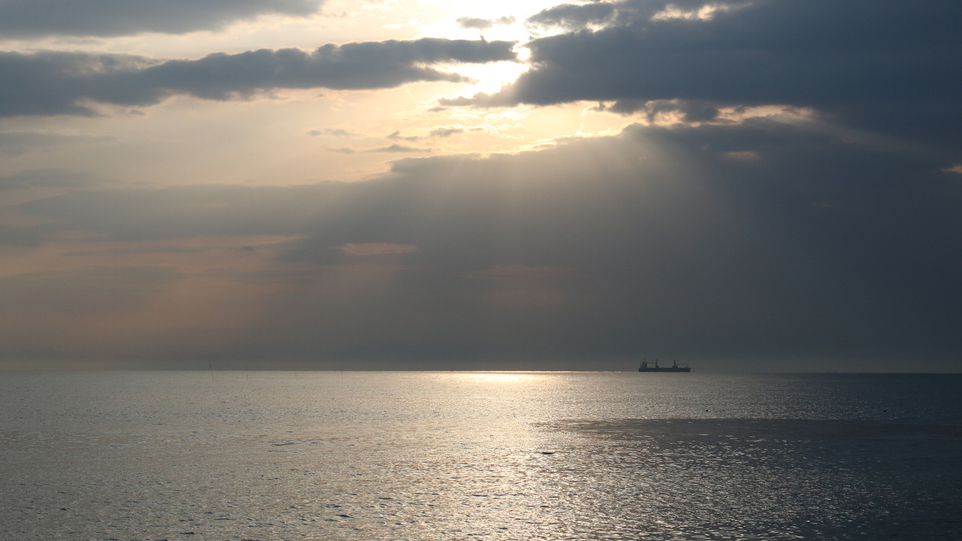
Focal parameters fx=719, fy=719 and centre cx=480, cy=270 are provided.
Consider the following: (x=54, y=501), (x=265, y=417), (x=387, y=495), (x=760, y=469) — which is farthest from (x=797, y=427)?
(x=54, y=501)

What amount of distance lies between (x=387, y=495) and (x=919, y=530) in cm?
2875

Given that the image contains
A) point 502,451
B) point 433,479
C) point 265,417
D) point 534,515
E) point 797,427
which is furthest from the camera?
point 265,417

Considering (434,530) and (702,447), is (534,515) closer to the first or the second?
(434,530)

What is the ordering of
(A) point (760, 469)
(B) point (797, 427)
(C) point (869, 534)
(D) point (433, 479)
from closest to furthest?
(C) point (869, 534), (D) point (433, 479), (A) point (760, 469), (B) point (797, 427)

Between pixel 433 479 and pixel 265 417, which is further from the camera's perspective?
pixel 265 417

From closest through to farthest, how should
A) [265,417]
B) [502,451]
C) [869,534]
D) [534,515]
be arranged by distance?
[869,534] → [534,515] → [502,451] → [265,417]

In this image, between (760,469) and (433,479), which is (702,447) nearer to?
(760,469)

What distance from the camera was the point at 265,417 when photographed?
11088 cm

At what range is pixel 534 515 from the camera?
38.9 metres

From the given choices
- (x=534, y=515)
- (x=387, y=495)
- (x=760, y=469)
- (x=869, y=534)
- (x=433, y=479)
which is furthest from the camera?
(x=760, y=469)

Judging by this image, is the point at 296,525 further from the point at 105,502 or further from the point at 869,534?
the point at 869,534

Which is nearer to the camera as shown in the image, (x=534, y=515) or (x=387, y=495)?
(x=534, y=515)

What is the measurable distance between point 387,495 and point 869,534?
2626 centimetres

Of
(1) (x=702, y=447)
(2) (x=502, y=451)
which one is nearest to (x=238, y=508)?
(2) (x=502, y=451)
